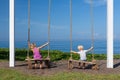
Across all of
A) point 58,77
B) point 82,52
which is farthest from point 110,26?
point 58,77

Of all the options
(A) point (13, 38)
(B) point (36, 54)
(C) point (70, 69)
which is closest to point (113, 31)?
(C) point (70, 69)

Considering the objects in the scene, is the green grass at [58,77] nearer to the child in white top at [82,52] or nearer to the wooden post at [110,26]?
the child in white top at [82,52]

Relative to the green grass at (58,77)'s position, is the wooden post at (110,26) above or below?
above

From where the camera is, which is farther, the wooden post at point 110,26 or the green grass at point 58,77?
the wooden post at point 110,26

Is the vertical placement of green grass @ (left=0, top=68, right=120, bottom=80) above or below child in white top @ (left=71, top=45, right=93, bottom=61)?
below

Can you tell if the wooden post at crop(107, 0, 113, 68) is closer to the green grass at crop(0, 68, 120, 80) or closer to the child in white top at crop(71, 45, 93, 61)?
the child in white top at crop(71, 45, 93, 61)

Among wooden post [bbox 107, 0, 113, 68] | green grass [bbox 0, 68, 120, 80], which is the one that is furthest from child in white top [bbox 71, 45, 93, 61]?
green grass [bbox 0, 68, 120, 80]

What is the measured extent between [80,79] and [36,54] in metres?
3.62

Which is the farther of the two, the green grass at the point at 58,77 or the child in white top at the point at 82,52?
the child in white top at the point at 82,52

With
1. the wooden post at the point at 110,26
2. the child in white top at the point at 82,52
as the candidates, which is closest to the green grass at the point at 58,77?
the child in white top at the point at 82,52

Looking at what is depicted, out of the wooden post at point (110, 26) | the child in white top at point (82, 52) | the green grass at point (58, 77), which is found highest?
the wooden post at point (110, 26)

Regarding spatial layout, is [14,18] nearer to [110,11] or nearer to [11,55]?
[11,55]

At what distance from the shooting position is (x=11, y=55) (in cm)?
1358

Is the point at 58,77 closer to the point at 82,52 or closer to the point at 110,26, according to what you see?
the point at 82,52
